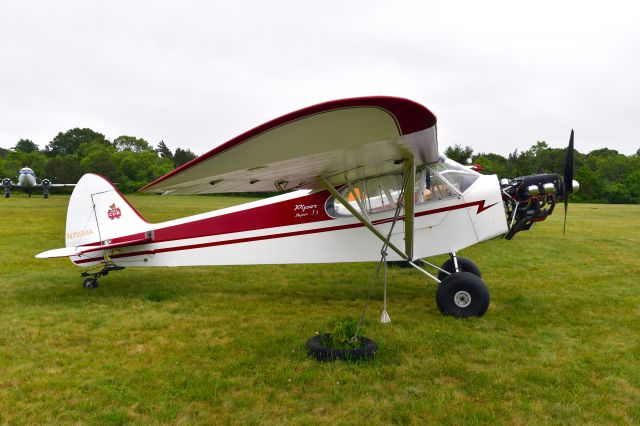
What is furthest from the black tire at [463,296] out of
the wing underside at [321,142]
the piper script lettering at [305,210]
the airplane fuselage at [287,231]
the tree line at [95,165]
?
the tree line at [95,165]

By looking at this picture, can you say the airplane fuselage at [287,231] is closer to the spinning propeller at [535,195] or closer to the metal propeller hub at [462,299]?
the spinning propeller at [535,195]

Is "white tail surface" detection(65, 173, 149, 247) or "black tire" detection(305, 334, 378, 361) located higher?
"white tail surface" detection(65, 173, 149, 247)

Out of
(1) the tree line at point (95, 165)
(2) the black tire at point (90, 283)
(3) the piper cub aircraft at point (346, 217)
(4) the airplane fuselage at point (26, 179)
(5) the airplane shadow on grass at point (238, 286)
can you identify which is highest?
(1) the tree line at point (95, 165)

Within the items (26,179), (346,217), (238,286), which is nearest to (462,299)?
(346,217)

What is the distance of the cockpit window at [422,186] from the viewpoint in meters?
5.90

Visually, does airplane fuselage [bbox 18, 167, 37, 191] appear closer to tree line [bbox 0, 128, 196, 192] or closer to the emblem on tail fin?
tree line [bbox 0, 128, 196, 192]

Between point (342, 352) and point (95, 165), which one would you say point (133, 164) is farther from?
point (342, 352)

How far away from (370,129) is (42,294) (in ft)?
20.7

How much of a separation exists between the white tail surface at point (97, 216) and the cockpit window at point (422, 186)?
3685 mm

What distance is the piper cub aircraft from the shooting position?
193 inches

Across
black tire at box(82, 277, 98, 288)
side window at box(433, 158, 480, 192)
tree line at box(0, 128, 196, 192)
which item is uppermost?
tree line at box(0, 128, 196, 192)

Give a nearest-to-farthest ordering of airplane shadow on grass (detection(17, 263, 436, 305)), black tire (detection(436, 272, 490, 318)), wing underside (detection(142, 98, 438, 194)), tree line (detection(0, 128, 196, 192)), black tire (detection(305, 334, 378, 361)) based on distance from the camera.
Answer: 1. wing underside (detection(142, 98, 438, 194))
2. black tire (detection(305, 334, 378, 361))
3. black tire (detection(436, 272, 490, 318))
4. airplane shadow on grass (detection(17, 263, 436, 305))
5. tree line (detection(0, 128, 196, 192))

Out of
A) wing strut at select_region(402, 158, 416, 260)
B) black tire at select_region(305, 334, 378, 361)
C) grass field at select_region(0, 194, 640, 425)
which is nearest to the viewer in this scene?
grass field at select_region(0, 194, 640, 425)

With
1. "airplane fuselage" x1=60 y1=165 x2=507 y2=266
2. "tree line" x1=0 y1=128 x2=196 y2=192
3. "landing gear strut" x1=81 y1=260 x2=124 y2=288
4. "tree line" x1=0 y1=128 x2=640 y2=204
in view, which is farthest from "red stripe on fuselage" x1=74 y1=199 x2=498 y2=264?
"tree line" x1=0 y1=128 x2=196 y2=192
